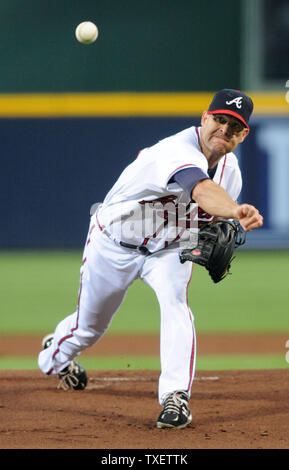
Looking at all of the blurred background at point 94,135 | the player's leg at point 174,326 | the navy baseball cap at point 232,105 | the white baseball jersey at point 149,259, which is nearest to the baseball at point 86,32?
the white baseball jersey at point 149,259

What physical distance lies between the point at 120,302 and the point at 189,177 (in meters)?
1.02

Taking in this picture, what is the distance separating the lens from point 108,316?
4.26m

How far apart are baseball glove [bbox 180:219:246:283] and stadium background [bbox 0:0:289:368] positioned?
10.9 ft

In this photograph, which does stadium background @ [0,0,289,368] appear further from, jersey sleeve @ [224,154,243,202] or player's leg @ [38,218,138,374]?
jersey sleeve @ [224,154,243,202]

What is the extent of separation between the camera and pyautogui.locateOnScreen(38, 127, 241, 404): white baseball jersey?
3799mm

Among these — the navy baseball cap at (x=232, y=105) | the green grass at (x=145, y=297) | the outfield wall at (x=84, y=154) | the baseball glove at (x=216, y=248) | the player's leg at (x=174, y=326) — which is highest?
the outfield wall at (x=84, y=154)

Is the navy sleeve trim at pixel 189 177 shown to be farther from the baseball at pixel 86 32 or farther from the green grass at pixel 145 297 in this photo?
the green grass at pixel 145 297

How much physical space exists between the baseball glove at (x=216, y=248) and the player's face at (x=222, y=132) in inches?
13.7

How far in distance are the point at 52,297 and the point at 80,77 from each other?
5.66 meters

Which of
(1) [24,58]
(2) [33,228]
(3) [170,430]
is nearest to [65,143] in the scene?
(2) [33,228]

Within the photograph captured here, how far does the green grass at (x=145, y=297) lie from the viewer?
273 inches

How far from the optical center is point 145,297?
338 inches

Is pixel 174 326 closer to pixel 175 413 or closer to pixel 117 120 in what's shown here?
pixel 175 413
